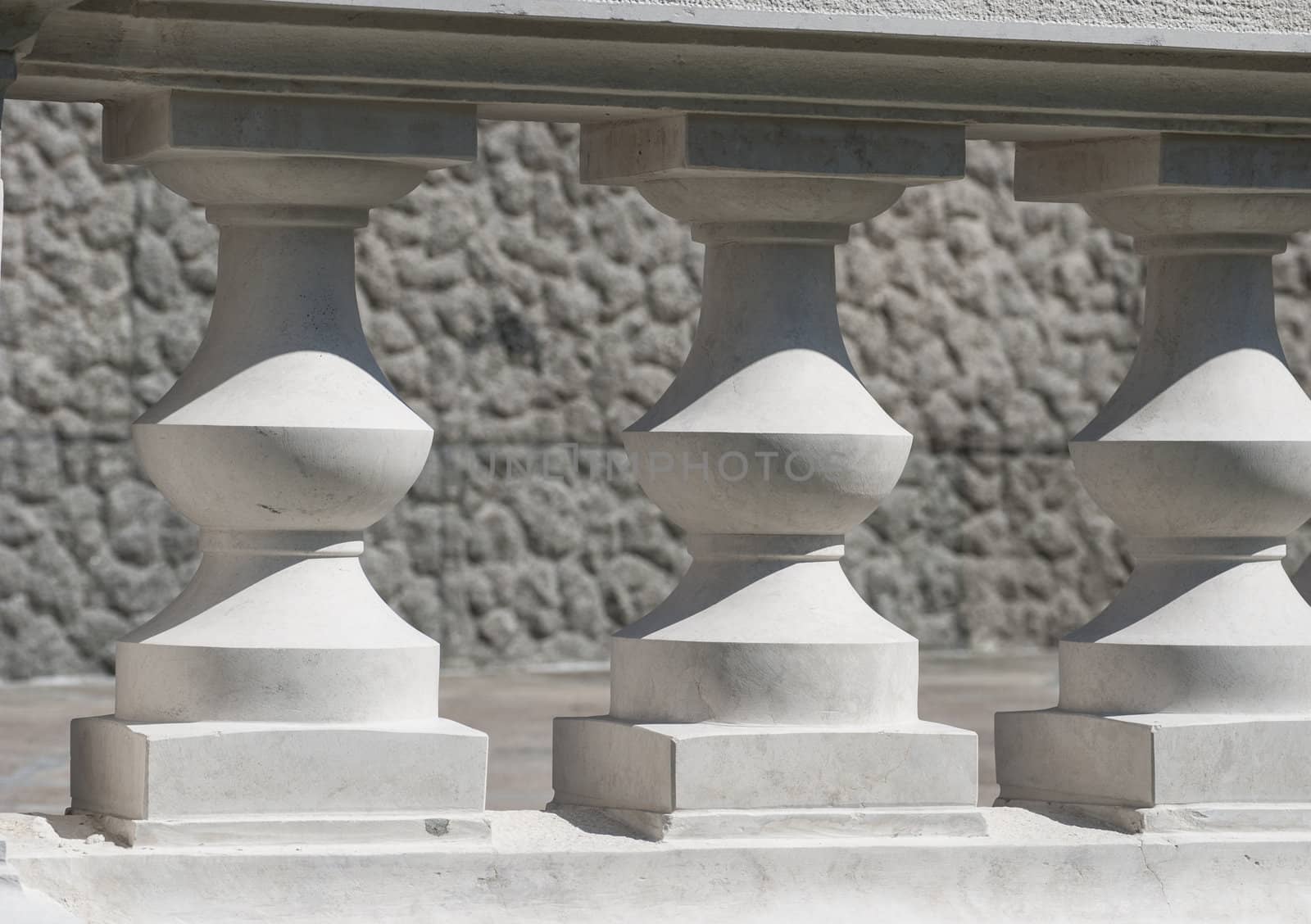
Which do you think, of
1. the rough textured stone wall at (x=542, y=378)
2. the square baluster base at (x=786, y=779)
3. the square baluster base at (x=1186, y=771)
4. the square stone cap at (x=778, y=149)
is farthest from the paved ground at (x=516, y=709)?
the square stone cap at (x=778, y=149)

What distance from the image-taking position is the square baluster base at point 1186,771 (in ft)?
8.51

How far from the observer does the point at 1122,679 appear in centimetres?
266

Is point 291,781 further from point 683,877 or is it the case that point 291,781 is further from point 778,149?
point 778,149

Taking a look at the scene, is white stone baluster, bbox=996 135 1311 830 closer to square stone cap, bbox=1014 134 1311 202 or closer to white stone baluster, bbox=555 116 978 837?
square stone cap, bbox=1014 134 1311 202

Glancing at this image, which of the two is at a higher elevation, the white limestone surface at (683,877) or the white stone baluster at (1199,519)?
the white stone baluster at (1199,519)

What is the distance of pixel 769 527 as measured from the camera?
2486 mm

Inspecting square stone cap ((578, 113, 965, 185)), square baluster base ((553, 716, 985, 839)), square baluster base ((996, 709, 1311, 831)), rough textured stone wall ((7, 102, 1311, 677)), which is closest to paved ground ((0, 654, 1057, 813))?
rough textured stone wall ((7, 102, 1311, 677))

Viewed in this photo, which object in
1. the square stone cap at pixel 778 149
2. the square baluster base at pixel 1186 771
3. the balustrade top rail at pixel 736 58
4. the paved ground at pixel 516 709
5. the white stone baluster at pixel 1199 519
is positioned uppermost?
the balustrade top rail at pixel 736 58

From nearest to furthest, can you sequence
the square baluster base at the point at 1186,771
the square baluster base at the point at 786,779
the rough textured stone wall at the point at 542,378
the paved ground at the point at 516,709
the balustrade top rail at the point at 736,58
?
the balustrade top rail at the point at 736,58
the square baluster base at the point at 786,779
the square baluster base at the point at 1186,771
the paved ground at the point at 516,709
the rough textured stone wall at the point at 542,378

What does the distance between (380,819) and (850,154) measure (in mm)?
904

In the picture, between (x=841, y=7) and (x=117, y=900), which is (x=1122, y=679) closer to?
A: (x=841, y=7)

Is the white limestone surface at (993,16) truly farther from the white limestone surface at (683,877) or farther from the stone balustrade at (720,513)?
the white limestone surface at (683,877)

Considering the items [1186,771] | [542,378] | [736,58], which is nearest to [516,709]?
[542,378]

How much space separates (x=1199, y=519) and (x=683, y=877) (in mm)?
779
